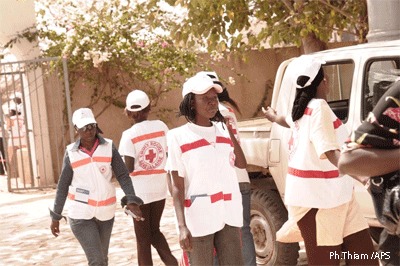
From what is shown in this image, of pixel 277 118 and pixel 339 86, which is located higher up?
pixel 339 86

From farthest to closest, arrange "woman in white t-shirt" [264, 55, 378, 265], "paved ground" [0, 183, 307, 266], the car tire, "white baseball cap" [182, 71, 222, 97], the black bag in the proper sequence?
1. "paved ground" [0, 183, 307, 266]
2. the car tire
3. "white baseball cap" [182, 71, 222, 97]
4. "woman in white t-shirt" [264, 55, 378, 265]
5. the black bag

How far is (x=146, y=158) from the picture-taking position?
290 inches

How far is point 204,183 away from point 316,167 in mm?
664

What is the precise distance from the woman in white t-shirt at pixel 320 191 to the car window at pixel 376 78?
142 centimetres

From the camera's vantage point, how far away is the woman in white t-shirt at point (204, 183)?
5371 millimetres

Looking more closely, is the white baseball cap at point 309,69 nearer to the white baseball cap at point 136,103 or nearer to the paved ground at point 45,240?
the white baseball cap at point 136,103

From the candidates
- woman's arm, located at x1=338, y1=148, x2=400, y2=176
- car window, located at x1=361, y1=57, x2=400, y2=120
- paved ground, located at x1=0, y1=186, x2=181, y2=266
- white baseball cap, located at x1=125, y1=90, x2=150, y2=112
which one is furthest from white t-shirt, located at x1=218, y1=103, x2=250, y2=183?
woman's arm, located at x1=338, y1=148, x2=400, y2=176

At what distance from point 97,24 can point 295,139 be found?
36.7 ft

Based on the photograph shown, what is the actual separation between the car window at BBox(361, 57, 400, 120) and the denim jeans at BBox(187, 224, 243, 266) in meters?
1.72

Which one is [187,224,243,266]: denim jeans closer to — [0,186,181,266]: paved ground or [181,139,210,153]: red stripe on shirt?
[181,139,210,153]: red stripe on shirt

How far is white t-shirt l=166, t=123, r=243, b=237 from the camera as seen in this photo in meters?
5.39

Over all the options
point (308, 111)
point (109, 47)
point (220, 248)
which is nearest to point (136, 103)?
point (220, 248)

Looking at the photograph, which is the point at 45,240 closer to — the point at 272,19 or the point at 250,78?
the point at 272,19

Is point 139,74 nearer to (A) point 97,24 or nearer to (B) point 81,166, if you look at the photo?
(A) point 97,24
